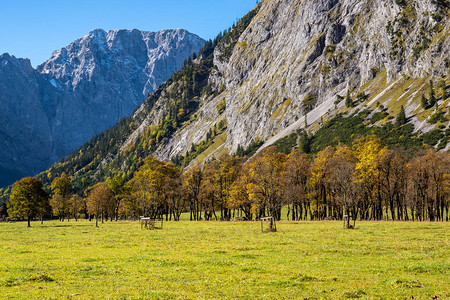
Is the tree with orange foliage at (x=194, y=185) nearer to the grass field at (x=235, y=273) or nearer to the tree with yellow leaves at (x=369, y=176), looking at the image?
the tree with yellow leaves at (x=369, y=176)

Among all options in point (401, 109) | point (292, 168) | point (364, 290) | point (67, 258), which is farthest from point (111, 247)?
point (401, 109)

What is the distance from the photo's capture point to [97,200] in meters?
104

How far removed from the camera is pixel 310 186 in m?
91.1

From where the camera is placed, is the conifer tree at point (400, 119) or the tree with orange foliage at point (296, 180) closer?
the tree with orange foliage at point (296, 180)

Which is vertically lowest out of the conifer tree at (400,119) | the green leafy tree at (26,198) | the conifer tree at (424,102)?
the green leafy tree at (26,198)

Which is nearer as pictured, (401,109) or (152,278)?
(152,278)

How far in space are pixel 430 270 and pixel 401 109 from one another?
546 ft

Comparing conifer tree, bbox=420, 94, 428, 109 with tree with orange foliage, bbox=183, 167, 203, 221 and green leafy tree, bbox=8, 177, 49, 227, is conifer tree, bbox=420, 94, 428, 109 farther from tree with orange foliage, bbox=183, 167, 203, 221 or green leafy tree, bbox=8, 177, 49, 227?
green leafy tree, bbox=8, 177, 49, 227

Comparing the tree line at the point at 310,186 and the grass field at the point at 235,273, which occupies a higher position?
the tree line at the point at 310,186

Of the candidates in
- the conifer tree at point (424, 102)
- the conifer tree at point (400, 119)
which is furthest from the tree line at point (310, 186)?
the conifer tree at point (424, 102)

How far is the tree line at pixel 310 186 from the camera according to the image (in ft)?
249

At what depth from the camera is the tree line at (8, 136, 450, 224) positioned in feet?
249

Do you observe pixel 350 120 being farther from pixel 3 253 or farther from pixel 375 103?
pixel 3 253

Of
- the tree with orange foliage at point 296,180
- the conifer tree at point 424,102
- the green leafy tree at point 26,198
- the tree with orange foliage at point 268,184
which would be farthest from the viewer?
the conifer tree at point 424,102
